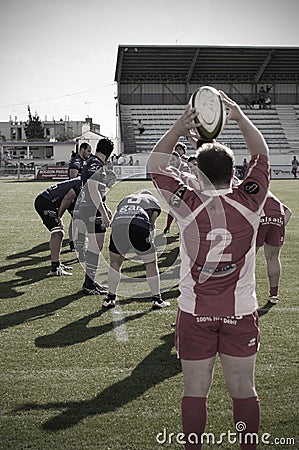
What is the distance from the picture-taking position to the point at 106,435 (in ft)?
12.0

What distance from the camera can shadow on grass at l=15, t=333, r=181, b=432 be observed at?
3.92 metres

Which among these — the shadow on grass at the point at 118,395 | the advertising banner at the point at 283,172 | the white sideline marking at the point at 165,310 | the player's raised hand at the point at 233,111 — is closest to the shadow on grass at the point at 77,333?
the white sideline marking at the point at 165,310

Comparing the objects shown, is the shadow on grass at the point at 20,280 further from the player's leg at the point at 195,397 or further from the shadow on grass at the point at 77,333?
the player's leg at the point at 195,397

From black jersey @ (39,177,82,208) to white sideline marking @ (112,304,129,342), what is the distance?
225 cm

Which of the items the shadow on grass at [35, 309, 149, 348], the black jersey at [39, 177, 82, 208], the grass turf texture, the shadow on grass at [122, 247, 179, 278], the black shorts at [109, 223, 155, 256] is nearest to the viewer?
the grass turf texture

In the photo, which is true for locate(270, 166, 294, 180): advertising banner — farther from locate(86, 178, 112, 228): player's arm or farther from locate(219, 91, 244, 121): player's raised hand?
locate(219, 91, 244, 121): player's raised hand

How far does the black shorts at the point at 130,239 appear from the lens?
623 centimetres

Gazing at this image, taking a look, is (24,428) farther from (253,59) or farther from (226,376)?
(253,59)

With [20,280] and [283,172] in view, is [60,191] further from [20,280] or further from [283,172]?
[283,172]

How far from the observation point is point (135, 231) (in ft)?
20.4

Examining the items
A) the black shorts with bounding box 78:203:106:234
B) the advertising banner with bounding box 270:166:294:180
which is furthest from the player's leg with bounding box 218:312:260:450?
the advertising banner with bounding box 270:166:294:180

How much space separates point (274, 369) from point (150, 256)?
84.1 inches

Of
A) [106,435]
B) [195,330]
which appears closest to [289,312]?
[106,435]

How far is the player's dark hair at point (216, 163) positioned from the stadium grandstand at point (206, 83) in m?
41.1
